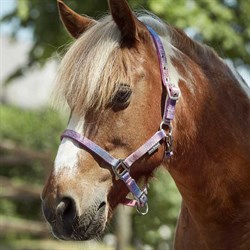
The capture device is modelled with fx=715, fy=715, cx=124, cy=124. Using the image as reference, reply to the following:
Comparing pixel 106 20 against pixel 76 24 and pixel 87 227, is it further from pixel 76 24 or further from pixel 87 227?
pixel 87 227

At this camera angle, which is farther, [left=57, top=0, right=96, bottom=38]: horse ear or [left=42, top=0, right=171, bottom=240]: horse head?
[left=57, top=0, right=96, bottom=38]: horse ear

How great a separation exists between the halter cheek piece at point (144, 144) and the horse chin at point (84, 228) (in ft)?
0.66

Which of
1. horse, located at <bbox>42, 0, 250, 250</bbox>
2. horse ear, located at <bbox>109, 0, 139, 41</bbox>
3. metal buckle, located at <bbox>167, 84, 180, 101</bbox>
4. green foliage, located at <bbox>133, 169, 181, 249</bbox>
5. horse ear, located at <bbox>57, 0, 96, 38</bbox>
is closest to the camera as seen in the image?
horse, located at <bbox>42, 0, 250, 250</bbox>

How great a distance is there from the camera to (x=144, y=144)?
3.66m

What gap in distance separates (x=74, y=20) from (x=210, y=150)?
3.52ft

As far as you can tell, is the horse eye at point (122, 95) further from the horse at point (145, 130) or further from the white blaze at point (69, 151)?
the white blaze at point (69, 151)

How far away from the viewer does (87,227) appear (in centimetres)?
352

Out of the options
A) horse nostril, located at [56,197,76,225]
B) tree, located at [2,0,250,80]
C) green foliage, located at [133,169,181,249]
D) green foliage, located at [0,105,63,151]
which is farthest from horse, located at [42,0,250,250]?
green foliage, located at [0,105,63,151]

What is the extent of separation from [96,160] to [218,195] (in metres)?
0.79

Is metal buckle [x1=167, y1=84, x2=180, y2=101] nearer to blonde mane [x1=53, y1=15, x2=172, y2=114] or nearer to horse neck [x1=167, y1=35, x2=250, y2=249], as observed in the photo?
horse neck [x1=167, y1=35, x2=250, y2=249]

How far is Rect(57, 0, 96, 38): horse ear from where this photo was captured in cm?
407

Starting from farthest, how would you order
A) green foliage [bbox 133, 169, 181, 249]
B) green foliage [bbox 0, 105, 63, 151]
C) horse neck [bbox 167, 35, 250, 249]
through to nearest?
green foliage [bbox 0, 105, 63, 151] → green foliage [bbox 133, 169, 181, 249] → horse neck [bbox 167, 35, 250, 249]

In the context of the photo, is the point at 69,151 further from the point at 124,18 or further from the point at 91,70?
the point at 124,18

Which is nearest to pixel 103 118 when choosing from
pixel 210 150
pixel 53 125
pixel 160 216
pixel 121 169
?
pixel 121 169
